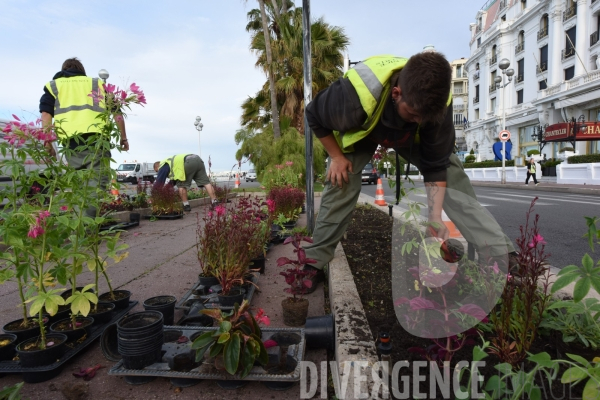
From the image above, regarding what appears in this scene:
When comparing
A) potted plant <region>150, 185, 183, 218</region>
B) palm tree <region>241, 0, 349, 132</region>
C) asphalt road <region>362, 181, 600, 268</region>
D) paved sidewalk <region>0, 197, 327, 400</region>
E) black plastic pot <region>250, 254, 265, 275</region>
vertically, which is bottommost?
asphalt road <region>362, 181, 600, 268</region>

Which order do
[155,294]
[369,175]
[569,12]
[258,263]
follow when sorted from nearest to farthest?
[155,294] → [258,263] → [369,175] → [569,12]

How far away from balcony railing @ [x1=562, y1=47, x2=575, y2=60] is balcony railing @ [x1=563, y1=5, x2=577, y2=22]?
2.37 m

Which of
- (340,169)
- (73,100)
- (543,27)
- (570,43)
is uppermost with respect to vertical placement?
(543,27)

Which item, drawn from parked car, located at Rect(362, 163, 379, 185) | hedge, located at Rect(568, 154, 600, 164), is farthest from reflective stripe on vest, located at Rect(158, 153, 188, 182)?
hedge, located at Rect(568, 154, 600, 164)

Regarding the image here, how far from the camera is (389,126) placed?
6.26ft

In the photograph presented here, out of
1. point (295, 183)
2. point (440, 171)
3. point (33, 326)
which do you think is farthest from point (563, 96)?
point (33, 326)

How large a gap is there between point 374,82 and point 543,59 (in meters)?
38.5

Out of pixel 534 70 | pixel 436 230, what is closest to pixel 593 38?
pixel 534 70

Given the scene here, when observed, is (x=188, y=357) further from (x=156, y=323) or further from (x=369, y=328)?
(x=369, y=328)

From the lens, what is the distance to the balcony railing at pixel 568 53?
1084 inches

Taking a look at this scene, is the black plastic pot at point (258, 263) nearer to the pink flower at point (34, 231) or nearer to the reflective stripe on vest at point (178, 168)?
the pink flower at point (34, 231)

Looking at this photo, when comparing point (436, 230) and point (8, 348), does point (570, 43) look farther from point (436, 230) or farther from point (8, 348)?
point (8, 348)

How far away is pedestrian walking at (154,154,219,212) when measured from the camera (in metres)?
7.38

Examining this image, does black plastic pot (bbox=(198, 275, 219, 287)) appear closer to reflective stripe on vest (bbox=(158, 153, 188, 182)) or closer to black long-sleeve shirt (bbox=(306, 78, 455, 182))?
black long-sleeve shirt (bbox=(306, 78, 455, 182))
